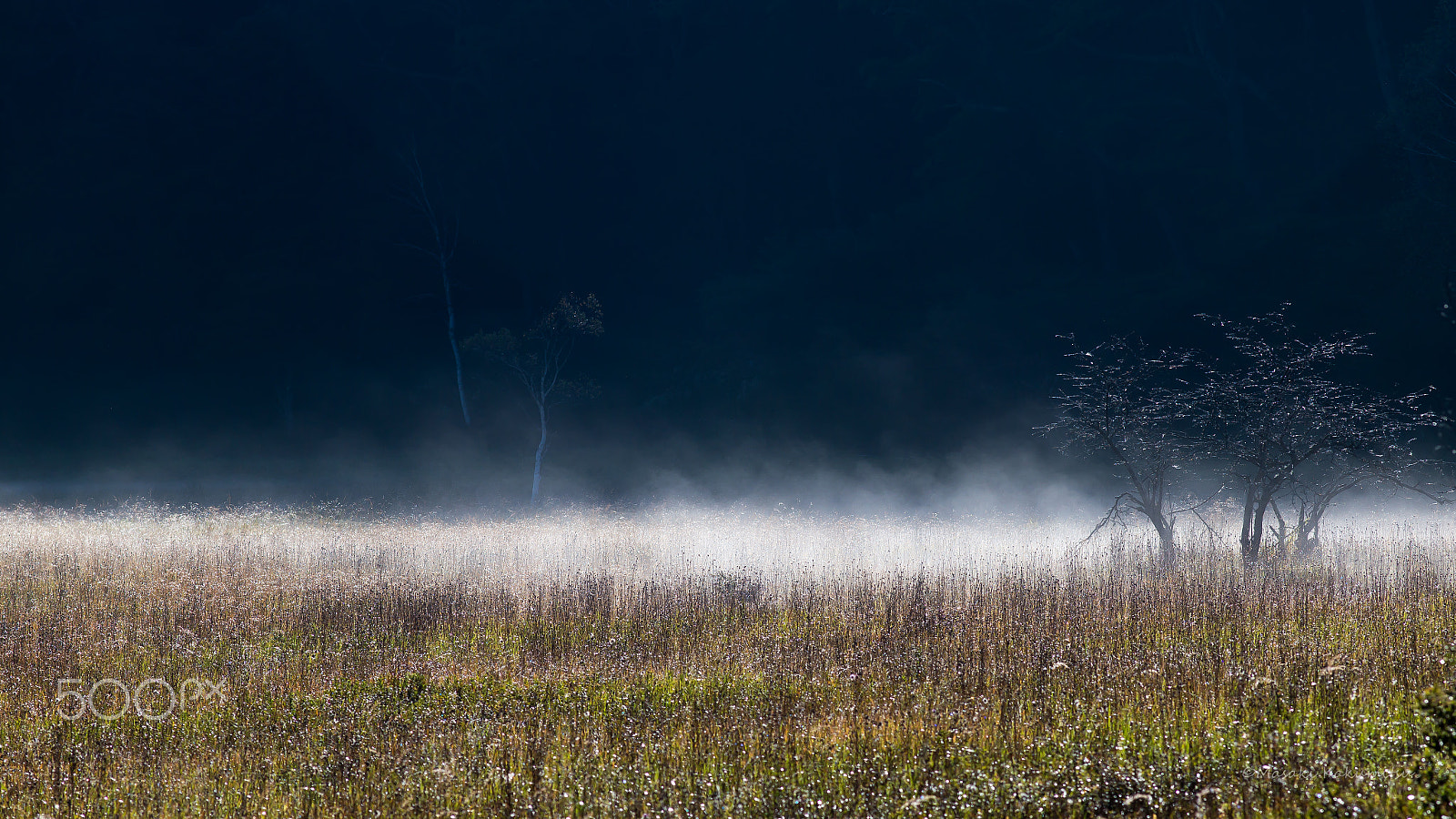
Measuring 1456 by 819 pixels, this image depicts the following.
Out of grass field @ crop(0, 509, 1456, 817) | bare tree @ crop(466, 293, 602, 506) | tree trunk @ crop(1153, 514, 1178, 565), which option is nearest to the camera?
grass field @ crop(0, 509, 1456, 817)

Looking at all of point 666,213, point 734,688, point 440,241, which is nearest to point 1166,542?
point 734,688

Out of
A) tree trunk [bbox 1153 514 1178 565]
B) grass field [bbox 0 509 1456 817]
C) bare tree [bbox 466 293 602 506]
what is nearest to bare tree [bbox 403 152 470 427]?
bare tree [bbox 466 293 602 506]

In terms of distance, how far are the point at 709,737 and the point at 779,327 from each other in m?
37.8

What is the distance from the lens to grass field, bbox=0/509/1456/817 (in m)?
5.24

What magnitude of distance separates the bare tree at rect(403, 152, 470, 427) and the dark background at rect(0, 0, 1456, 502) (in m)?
0.89

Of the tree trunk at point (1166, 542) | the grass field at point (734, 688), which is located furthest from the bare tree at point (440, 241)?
the tree trunk at point (1166, 542)

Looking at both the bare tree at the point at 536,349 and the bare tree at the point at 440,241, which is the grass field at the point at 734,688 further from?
the bare tree at the point at 440,241

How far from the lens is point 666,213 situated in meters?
51.8

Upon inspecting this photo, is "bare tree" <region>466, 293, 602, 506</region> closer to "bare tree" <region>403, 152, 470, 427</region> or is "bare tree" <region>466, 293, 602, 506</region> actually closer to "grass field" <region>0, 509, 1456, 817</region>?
"bare tree" <region>403, 152, 470, 427</region>

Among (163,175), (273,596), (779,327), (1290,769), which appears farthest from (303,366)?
(1290,769)

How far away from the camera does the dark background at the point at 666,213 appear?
35844 mm

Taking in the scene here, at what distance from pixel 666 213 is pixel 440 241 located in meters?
14.9

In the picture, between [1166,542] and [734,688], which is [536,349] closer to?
[1166,542]

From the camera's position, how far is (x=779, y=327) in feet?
143
